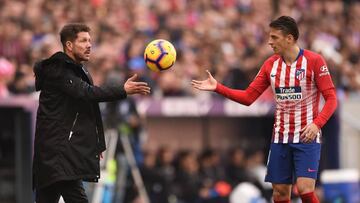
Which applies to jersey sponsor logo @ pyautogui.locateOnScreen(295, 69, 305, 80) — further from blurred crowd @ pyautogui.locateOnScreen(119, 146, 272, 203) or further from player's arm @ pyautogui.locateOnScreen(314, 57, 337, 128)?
blurred crowd @ pyautogui.locateOnScreen(119, 146, 272, 203)

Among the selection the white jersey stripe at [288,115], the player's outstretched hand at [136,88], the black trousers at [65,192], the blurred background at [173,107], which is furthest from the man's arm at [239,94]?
the blurred background at [173,107]

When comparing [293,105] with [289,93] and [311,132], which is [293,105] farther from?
[311,132]

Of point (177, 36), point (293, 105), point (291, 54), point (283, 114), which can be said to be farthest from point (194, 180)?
point (291, 54)

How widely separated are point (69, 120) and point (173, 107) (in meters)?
7.51

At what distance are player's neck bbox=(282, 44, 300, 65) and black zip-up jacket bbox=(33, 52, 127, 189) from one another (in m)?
1.88

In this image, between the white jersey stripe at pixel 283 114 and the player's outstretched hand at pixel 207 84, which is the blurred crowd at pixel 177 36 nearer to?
the player's outstretched hand at pixel 207 84

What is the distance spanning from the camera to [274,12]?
70.7 ft

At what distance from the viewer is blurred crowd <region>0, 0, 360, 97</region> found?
15.6 metres

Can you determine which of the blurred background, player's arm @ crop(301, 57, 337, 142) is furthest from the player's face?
the blurred background

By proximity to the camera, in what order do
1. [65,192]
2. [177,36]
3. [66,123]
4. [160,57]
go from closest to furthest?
[66,123]
[65,192]
[160,57]
[177,36]

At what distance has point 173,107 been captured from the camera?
16.4 m

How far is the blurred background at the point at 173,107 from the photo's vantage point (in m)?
14.8

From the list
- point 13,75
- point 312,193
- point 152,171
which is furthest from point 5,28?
point 312,193

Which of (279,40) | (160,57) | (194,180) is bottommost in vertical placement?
(194,180)
